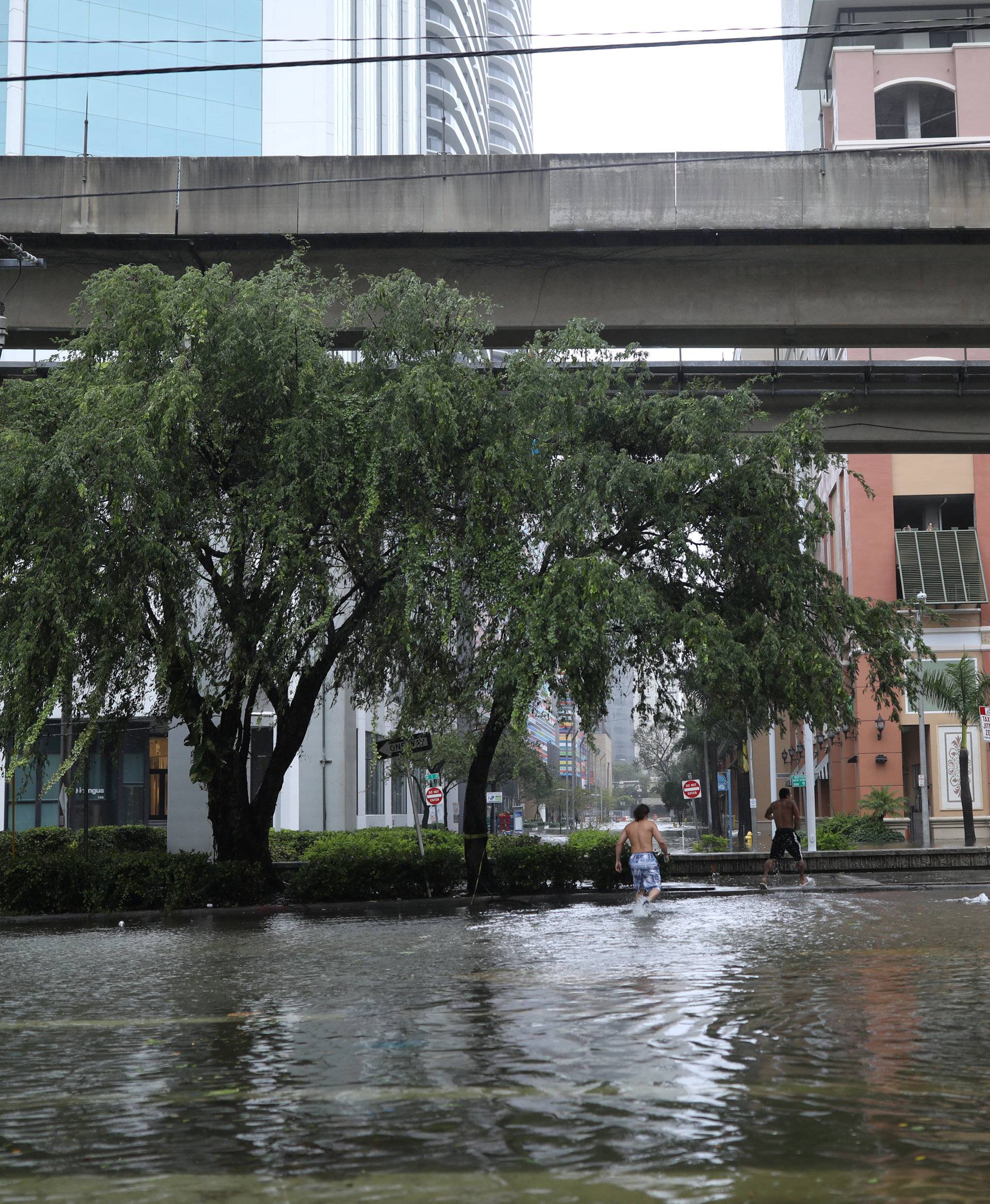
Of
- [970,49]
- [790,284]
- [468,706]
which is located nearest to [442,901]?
[468,706]

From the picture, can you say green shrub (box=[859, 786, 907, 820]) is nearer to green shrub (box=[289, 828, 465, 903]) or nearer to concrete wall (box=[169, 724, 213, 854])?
green shrub (box=[289, 828, 465, 903])

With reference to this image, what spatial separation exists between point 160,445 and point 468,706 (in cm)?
705

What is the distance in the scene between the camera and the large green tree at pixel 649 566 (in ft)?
60.6

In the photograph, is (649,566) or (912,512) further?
(912,512)

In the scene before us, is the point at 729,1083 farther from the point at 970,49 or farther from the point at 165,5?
the point at 165,5

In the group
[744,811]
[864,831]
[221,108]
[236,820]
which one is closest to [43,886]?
[236,820]

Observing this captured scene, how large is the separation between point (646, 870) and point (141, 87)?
6464cm

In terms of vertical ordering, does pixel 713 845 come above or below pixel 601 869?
below

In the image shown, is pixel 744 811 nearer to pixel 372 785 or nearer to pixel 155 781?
pixel 372 785

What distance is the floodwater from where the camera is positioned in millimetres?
4969

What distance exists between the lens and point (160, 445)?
1730 cm

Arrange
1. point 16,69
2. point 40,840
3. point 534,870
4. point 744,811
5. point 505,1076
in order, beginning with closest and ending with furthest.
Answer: point 505,1076 → point 534,870 → point 40,840 → point 744,811 → point 16,69

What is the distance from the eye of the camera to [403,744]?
74.5ft

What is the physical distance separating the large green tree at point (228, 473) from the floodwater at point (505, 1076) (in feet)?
18.3
